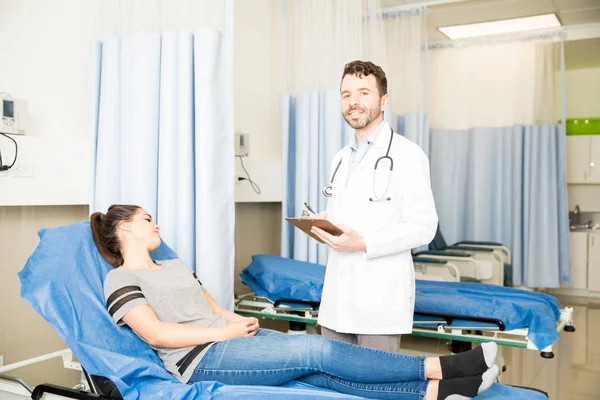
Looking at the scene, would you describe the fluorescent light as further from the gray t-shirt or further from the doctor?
the gray t-shirt

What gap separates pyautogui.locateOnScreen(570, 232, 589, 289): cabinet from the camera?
6488 millimetres

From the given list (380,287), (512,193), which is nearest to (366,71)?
(380,287)

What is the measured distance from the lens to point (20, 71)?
106 inches

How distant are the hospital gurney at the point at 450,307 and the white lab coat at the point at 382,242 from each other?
0.84 metres

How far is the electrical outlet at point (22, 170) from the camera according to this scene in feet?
8.14

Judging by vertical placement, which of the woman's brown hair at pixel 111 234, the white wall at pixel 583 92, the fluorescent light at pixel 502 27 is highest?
the fluorescent light at pixel 502 27

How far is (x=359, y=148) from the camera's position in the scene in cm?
220

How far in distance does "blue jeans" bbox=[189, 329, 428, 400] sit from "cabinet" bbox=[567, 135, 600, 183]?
18.7 ft

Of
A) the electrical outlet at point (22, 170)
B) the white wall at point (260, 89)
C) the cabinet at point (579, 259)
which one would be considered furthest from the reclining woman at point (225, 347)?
the cabinet at point (579, 259)

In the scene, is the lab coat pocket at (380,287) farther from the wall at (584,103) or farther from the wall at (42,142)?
the wall at (584,103)

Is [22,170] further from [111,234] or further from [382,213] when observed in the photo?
[382,213]

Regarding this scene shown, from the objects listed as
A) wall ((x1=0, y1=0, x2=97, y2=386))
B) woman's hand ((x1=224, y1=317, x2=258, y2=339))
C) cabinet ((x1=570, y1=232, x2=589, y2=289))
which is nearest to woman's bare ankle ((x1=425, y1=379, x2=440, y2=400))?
woman's hand ((x1=224, y1=317, x2=258, y2=339))

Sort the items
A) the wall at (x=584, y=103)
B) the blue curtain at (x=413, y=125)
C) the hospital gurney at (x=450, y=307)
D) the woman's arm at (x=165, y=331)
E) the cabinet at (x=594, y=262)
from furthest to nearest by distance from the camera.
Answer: the wall at (x=584, y=103)
the cabinet at (x=594, y=262)
the blue curtain at (x=413, y=125)
the hospital gurney at (x=450, y=307)
the woman's arm at (x=165, y=331)

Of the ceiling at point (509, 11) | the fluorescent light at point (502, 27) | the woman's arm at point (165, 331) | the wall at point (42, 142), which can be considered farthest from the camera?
the fluorescent light at point (502, 27)
